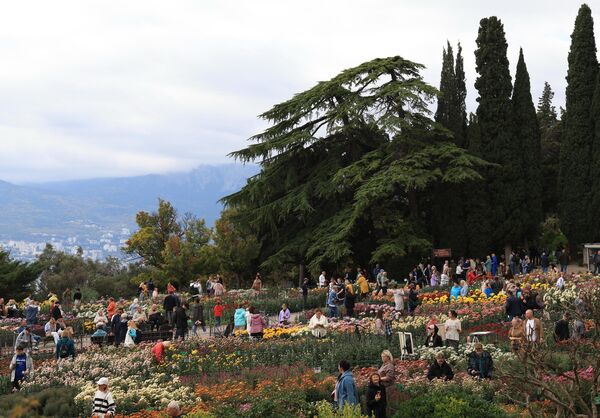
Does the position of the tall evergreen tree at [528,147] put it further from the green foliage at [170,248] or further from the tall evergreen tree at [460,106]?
the green foliage at [170,248]

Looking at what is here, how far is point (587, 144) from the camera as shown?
134 ft

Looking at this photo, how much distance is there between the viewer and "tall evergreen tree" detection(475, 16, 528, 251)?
40.8 meters

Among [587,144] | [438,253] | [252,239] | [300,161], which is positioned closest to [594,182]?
[587,144]

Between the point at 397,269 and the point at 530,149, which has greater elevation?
the point at 530,149

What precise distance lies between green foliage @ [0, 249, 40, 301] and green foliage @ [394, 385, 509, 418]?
33556 mm

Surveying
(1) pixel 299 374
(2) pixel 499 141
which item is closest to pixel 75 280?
(2) pixel 499 141

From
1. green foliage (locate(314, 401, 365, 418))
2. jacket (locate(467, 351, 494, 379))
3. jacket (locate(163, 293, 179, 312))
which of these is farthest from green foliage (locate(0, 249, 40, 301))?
green foliage (locate(314, 401, 365, 418))

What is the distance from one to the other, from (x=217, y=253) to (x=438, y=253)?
46.2ft

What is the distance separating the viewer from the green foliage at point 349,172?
37.7 metres

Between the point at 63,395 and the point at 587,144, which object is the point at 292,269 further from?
the point at 63,395

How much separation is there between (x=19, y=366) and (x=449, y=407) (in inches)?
399

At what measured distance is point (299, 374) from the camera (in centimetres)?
1602

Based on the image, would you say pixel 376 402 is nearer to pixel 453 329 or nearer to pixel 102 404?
pixel 102 404

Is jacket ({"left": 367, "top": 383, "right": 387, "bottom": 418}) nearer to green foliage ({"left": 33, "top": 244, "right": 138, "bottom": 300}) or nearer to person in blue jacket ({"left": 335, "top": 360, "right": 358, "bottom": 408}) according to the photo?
person in blue jacket ({"left": 335, "top": 360, "right": 358, "bottom": 408})
